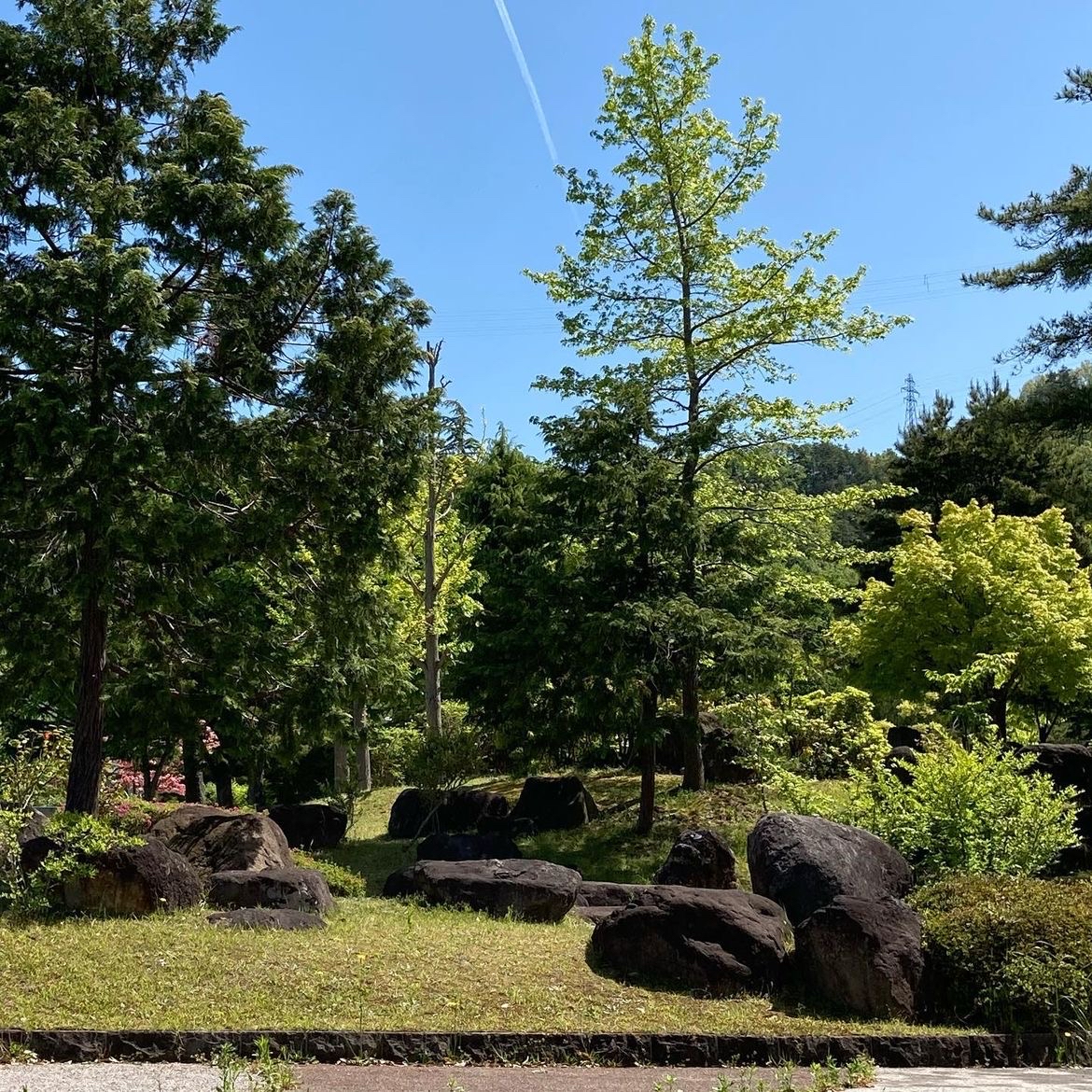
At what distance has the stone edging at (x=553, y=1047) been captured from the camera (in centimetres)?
635

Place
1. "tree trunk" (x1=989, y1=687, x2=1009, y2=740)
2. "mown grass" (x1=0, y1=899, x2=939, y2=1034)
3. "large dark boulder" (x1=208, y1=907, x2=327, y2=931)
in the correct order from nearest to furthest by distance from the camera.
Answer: "mown grass" (x1=0, y1=899, x2=939, y2=1034) → "large dark boulder" (x1=208, y1=907, x2=327, y2=931) → "tree trunk" (x1=989, y1=687, x2=1009, y2=740)

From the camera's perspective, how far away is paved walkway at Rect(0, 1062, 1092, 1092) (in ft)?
19.0

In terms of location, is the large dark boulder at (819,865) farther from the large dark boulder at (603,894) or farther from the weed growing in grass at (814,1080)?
the large dark boulder at (603,894)

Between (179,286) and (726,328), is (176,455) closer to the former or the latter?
(179,286)

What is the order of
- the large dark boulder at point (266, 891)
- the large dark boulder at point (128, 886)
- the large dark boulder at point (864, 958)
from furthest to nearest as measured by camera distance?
the large dark boulder at point (266, 891)
the large dark boulder at point (128, 886)
the large dark boulder at point (864, 958)

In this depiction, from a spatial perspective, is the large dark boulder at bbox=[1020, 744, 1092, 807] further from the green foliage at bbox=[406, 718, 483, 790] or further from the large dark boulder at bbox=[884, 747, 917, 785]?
the green foliage at bbox=[406, 718, 483, 790]

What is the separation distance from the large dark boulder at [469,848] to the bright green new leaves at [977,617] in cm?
796

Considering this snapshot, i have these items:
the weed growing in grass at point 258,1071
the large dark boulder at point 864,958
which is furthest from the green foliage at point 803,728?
the weed growing in grass at point 258,1071

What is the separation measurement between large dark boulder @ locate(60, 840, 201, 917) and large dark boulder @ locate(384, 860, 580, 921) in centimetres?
292

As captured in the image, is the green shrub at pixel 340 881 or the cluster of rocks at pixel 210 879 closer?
the cluster of rocks at pixel 210 879

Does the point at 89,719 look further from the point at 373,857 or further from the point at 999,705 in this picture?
the point at 999,705

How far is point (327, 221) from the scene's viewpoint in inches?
523

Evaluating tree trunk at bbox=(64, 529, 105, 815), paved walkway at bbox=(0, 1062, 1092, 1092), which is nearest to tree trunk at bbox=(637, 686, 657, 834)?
tree trunk at bbox=(64, 529, 105, 815)

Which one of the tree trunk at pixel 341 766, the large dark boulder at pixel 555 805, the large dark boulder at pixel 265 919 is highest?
the tree trunk at pixel 341 766
